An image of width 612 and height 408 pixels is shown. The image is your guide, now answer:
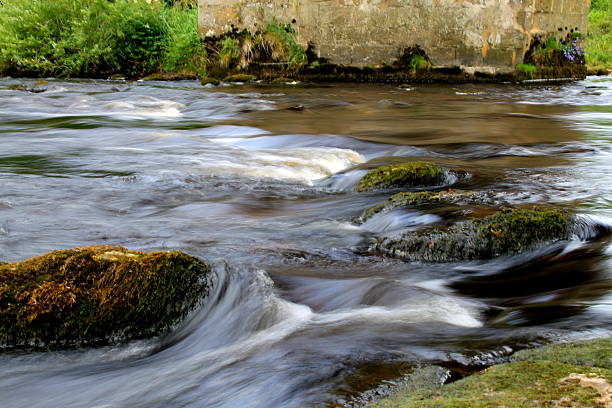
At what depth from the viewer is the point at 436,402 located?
1.41 m

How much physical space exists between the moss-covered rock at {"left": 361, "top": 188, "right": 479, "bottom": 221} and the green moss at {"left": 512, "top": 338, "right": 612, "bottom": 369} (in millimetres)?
1809

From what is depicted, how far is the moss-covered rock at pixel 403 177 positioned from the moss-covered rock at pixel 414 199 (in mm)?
637

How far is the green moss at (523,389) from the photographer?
1.36 m

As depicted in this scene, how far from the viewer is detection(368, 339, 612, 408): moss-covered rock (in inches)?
53.7

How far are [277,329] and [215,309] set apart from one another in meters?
0.26

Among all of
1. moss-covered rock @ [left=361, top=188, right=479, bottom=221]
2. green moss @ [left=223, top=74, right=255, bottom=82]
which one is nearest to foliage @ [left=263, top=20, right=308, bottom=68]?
green moss @ [left=223, top=74, right=255, bottom=82]

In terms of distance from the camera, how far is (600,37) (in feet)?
80.7

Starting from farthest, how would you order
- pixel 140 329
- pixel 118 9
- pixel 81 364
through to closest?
pixel 118 9
pixel 140 329
pixel 81 364

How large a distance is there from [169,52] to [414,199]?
13108 mm

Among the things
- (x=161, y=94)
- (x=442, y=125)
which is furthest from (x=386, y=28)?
(x=442, y=125)

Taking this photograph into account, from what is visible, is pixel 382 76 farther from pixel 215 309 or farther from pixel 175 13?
pixel 215 309

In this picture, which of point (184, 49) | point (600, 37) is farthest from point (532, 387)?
point (600, 37)

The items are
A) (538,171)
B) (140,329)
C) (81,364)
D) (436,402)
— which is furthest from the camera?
(538,171)

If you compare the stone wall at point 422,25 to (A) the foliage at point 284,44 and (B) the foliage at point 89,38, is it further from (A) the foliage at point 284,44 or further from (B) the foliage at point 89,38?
(B) the foliage at point 89,38
